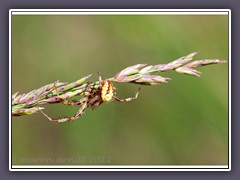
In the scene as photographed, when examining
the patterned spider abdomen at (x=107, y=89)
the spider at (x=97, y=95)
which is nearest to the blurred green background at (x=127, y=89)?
the spider at (x=97, y=95)

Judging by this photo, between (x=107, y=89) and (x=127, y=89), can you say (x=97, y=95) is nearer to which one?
(x=107, y=89)

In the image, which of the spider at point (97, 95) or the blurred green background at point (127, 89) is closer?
the spider at point (97, 95)

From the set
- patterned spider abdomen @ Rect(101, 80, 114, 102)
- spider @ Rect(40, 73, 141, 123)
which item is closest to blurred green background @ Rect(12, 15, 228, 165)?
→ spider @ Rect(40, 73, 141, 123)

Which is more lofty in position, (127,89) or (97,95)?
(127,89)

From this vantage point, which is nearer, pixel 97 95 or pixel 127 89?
pixel 97 95

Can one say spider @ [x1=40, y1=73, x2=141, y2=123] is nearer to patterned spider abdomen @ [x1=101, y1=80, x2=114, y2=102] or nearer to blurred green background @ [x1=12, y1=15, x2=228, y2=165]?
patterned spider abdomen @ [x1=101, y1=80, x2=114, y2=102]

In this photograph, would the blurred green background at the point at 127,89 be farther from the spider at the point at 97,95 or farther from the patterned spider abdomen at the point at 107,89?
the patterned spider abdomen at the point at 107,89

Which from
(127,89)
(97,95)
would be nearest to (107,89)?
(97,95)

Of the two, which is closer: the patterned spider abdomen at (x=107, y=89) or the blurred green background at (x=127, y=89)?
the patterned spider abdomen at (x=107, y=89)

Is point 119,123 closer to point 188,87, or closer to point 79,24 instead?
point 188,87
